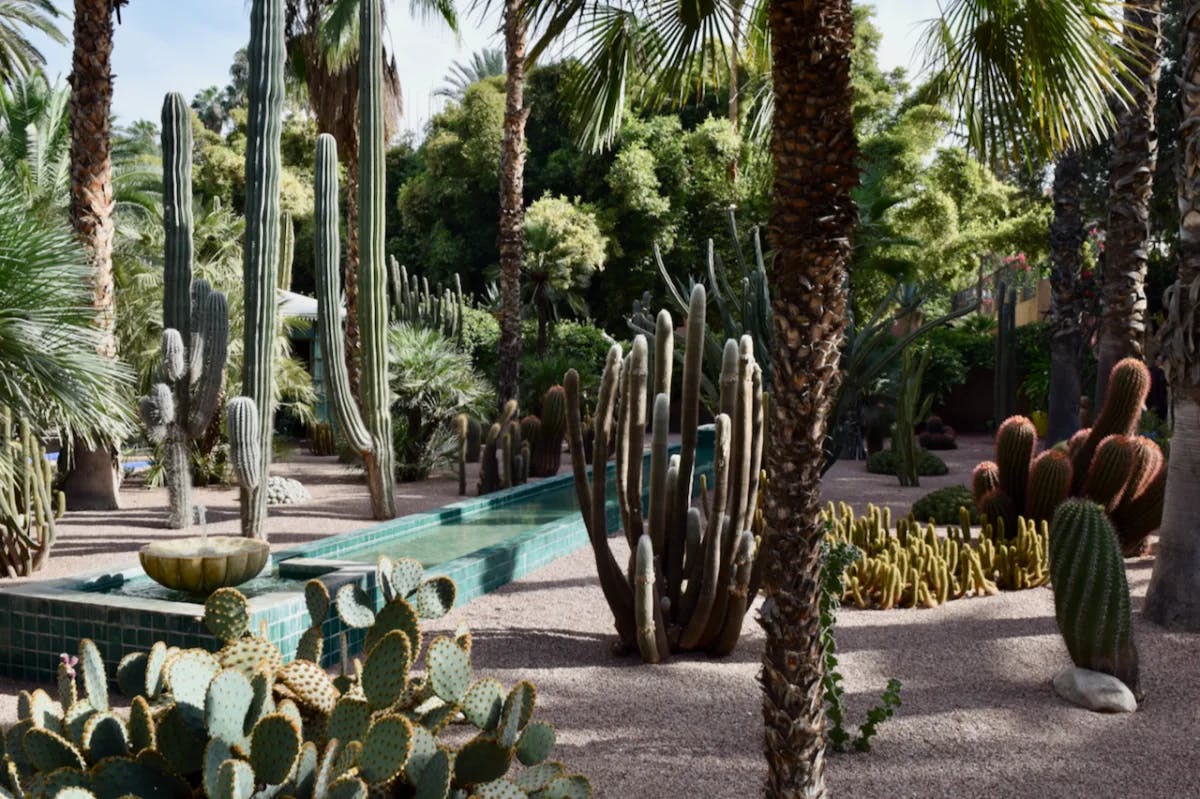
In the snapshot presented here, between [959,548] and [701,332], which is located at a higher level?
[701,332]

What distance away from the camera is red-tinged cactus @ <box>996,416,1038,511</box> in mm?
7797

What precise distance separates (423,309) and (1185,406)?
1261 cm

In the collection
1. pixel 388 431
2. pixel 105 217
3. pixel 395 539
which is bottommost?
pixel 395 539

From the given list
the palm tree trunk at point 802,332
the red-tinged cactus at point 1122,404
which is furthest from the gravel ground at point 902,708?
the red-tinged cactus at point 1122,404

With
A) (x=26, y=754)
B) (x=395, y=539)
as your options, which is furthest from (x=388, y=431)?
(x=26, y=754)

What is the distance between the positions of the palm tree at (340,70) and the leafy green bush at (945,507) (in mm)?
8384

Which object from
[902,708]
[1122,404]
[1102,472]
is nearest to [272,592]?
[902,708]

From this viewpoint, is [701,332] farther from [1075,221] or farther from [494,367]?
[494,367]

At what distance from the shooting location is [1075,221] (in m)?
12.0

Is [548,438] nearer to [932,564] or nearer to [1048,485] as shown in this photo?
[1048,485]

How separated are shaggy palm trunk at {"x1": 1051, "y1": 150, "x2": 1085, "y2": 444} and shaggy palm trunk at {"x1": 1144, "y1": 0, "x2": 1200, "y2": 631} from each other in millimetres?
6286

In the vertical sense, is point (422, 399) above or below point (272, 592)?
above

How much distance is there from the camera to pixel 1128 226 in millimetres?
9203

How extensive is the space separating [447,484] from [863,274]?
11.9 m
